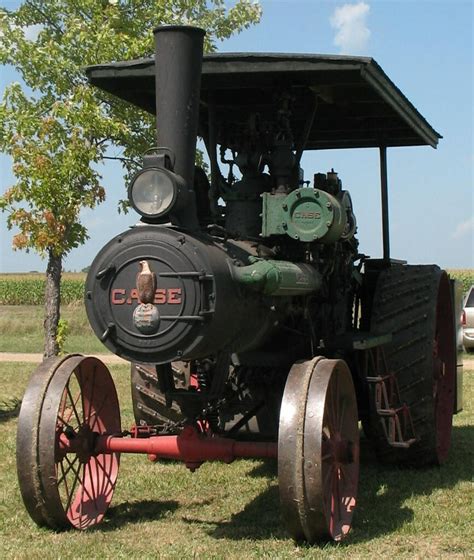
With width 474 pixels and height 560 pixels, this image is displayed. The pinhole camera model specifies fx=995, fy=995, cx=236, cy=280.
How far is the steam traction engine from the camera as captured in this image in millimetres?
4715

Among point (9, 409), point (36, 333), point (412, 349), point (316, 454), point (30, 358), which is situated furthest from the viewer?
point (36, 333)

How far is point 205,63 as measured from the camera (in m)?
5.79

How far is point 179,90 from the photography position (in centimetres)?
497

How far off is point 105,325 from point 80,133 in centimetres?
732

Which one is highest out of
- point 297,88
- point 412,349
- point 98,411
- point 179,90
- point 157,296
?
point 297,88

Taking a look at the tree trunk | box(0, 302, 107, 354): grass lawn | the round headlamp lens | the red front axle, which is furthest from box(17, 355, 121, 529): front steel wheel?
Answer: box(0, 302, 107, 354): grass lawn

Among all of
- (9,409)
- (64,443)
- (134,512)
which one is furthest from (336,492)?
(9,409)

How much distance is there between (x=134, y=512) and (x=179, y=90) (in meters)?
2.43

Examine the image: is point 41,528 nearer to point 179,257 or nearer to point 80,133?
point 179,257

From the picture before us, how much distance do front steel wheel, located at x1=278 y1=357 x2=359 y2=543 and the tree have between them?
6.83m

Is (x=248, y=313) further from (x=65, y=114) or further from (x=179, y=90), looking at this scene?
(x=65, y=114)

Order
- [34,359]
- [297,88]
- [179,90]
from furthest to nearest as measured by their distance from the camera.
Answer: [34,359], [297,88], [179,90]

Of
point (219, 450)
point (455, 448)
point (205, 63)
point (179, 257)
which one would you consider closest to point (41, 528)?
point (219, 450)

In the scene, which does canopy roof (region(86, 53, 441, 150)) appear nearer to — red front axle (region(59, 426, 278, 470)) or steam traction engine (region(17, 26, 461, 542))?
steam traction engine (region(17, 26, 461, 542))
